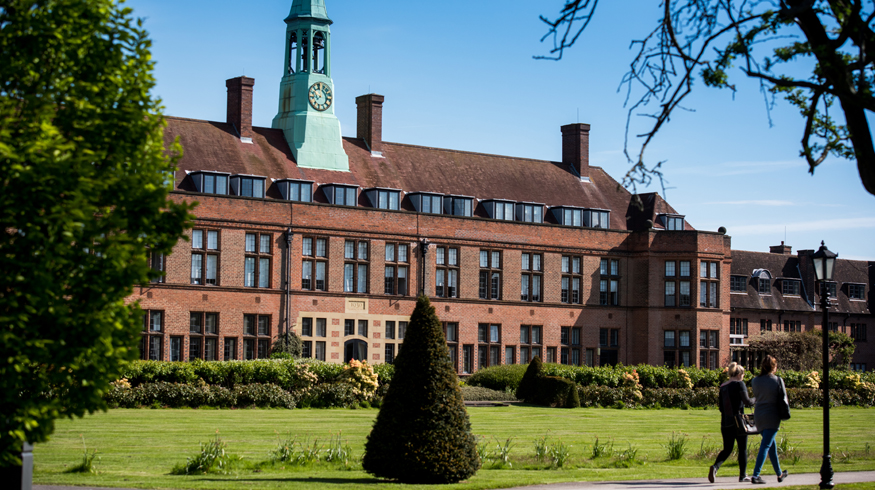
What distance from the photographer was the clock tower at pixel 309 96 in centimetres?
4562

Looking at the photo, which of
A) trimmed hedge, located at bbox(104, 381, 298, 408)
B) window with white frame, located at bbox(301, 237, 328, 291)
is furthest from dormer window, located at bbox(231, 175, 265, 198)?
trimmed hedge, located at bbox(104, 381, 298, 408)

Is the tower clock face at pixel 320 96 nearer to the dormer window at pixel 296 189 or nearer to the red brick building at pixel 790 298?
the dormer window at pixel 296 189

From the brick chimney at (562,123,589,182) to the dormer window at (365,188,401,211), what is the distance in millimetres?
13366

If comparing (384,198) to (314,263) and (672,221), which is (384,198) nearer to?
(314,263)

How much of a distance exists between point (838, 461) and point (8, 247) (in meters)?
16.2

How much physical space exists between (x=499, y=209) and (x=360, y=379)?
17.7m

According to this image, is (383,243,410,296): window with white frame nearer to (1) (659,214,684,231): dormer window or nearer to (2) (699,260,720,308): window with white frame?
(2) (699,260,720,308): window with white frame

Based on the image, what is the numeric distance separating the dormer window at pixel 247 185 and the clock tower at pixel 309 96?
330cm

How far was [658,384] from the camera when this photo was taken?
41.0m

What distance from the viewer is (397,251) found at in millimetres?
44969

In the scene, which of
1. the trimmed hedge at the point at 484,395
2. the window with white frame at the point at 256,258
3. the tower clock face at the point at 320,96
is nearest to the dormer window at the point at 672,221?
the tower clock face at the point at 320,96

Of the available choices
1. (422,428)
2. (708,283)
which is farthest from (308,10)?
(422,428)

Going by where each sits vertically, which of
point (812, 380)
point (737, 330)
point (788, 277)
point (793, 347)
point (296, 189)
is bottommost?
point (812, 380)

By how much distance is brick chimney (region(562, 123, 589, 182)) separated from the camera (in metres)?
54.8
